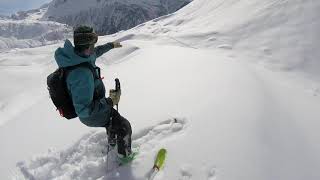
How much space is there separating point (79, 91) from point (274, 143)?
3.06 meters

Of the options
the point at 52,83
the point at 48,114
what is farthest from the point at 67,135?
the point at 52,83

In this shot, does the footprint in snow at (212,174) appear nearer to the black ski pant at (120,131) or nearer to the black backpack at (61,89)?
the black ski pant at (120,131)

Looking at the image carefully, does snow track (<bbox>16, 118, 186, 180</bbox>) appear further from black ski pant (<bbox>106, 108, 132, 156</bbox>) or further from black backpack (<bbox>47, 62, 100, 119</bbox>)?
black backpack (<bbox>47, 62, 100, 119</bbox>)

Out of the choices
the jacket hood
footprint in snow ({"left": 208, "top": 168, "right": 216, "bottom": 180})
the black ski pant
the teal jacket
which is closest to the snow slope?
footprint in snow ({"left": 208, "top": 168, "right": 216, "bottom": 180})

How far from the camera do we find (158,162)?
6.24 meters

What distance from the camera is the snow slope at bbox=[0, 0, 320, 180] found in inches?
247

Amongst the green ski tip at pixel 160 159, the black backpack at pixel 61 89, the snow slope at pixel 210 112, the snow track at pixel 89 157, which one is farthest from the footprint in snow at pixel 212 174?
the black backpack at pixel 61 89

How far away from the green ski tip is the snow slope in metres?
0.10

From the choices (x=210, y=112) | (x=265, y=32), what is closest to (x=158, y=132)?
(x=210, y=112)

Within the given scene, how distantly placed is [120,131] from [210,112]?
183cm

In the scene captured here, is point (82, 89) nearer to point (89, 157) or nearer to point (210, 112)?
point (89, 157)

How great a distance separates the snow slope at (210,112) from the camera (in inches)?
247

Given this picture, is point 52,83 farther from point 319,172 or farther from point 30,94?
point 30,94

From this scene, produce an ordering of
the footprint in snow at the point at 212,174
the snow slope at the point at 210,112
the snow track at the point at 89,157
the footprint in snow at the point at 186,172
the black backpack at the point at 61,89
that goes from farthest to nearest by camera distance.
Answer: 1. the snow track at the point at 89,157
2. the snow slope at the point at 210,112
3. the footprint in snow at the point at 186,172
4. the footprint in snow at the point at 212,174
5. the black backpack at the point at 61,89
